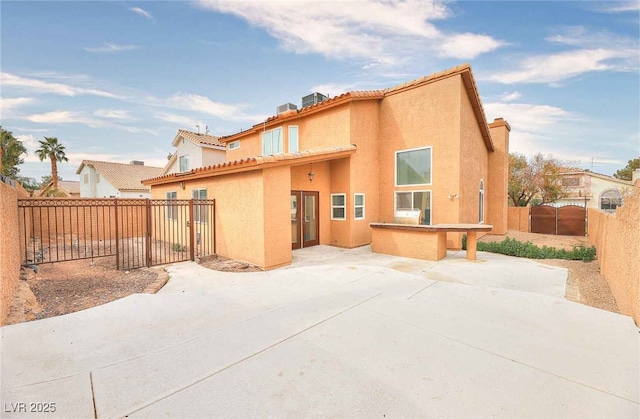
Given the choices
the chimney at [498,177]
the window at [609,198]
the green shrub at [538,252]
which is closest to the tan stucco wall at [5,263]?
the green shrub at [538,252]

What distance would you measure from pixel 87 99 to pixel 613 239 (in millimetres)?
19874

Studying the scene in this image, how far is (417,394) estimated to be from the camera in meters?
2.79

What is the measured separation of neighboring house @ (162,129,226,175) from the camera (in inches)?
790

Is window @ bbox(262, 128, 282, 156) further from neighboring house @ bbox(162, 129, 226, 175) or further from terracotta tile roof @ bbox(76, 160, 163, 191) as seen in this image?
terracotta tile roof @ bbox(76, 160, 163, 191)

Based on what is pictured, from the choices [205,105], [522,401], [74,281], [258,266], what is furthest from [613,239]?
[205,105]

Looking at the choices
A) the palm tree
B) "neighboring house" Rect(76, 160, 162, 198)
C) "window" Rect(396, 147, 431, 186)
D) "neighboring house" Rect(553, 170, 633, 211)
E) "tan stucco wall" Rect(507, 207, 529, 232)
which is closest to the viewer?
"window" Rect(396, 147, 431, 186)

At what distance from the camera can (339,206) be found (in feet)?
39.3

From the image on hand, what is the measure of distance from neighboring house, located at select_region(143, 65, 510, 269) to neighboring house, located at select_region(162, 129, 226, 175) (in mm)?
6854

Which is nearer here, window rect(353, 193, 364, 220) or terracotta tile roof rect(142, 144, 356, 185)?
terracotta tile roof rect(142, 144, 356, 185)

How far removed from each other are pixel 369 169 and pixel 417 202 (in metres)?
2.56

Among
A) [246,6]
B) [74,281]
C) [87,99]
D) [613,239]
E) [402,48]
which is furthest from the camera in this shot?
[87,99]

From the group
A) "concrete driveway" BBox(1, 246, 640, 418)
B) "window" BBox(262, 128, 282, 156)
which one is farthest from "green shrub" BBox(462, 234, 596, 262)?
→ "window" BBox(262, 128, 282, 156)

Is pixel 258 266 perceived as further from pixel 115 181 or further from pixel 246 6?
pixel 115 181

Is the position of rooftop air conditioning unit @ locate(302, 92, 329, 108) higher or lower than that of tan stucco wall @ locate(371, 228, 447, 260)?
higher
